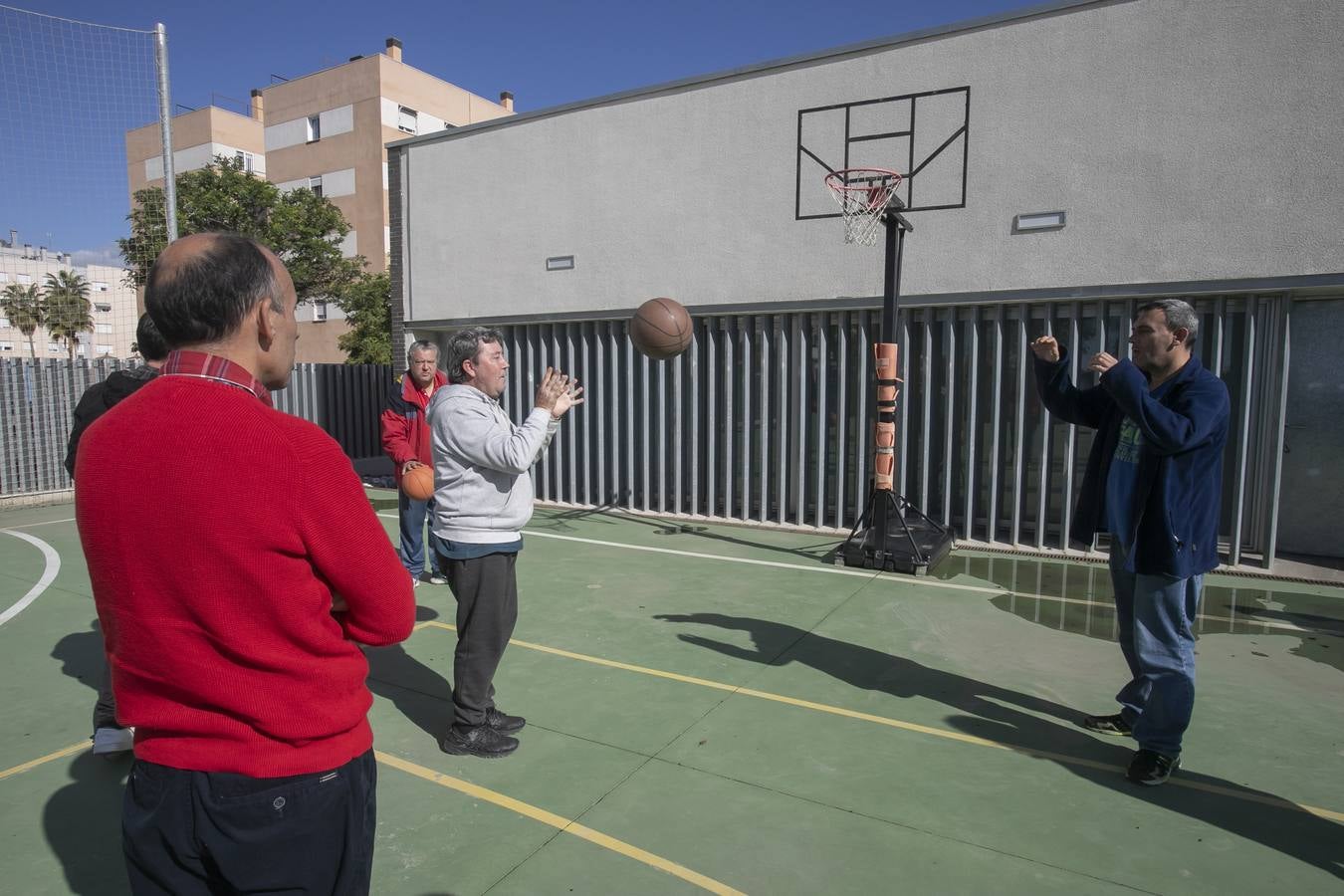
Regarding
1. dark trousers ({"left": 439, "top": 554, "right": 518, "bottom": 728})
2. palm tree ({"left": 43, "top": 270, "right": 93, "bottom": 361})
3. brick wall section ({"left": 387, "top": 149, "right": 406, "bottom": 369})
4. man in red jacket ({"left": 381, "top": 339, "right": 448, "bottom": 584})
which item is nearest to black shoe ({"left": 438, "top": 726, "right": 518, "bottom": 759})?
dark trousers ({"left": 439, "top": 554, "right": 518, "bottom": 728})

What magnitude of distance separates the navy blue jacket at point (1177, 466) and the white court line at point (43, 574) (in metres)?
7.69

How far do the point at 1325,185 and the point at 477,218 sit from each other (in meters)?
9.90

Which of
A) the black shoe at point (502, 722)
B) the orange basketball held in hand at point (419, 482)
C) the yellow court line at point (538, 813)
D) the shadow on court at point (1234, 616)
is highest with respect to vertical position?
the orange basketball held in hand at point (419, 482)

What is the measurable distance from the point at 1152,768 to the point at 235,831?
3849mm

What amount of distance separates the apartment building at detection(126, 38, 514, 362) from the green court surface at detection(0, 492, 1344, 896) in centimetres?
3143

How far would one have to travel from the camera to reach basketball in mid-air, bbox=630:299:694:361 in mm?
7957

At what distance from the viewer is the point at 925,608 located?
652 centimetres

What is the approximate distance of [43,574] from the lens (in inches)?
302

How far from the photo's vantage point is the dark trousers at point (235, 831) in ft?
5.00

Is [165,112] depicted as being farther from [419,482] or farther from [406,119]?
[406,119]

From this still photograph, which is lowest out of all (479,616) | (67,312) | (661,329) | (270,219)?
(479,616)

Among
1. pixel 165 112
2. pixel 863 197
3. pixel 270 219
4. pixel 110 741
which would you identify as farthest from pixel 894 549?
pixel 270 219

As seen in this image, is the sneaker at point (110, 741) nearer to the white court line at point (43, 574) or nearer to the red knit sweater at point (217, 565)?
the red knit sweater at point (217, 565)

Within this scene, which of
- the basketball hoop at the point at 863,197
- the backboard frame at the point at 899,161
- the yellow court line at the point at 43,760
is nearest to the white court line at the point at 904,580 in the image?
the basketball hoop at the point at 863,197
